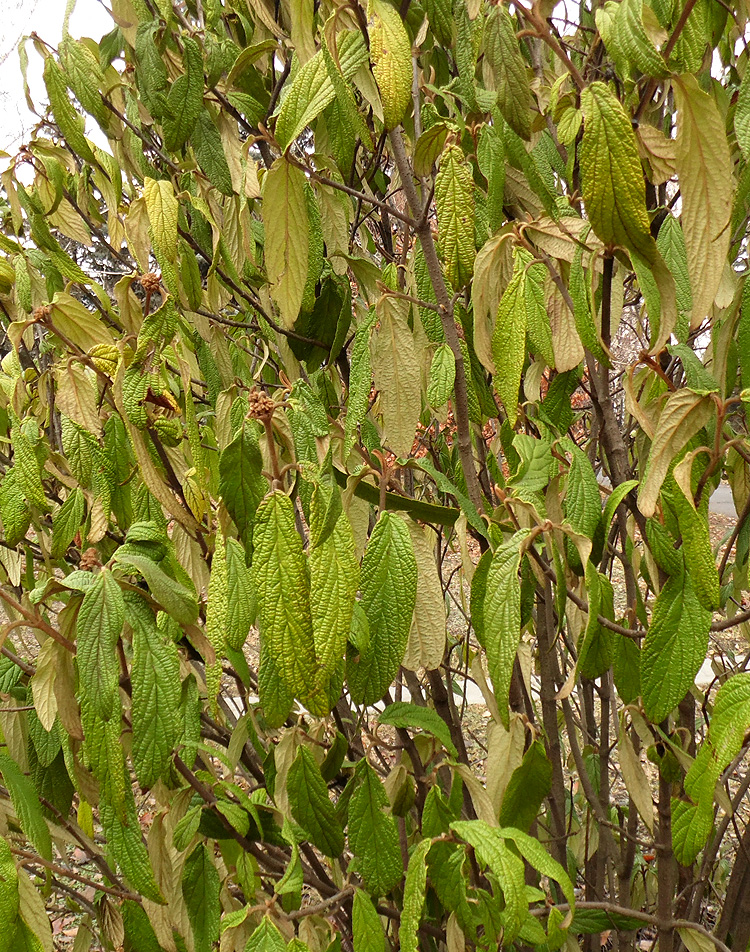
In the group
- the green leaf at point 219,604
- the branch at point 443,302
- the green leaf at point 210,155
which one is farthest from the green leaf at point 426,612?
the green leaf at point 210,155

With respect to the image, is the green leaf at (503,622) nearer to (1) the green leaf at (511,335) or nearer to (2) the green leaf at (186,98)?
(1) the green leaf at (511,335)

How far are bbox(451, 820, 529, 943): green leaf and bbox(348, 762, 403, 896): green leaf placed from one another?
18cm

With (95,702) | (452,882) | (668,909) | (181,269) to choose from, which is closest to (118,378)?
(181,269)

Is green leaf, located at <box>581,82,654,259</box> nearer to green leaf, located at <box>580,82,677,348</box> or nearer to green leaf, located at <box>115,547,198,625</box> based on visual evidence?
green leaf, located at <box>580,82,677,348</box>

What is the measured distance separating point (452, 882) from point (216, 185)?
3.12ft

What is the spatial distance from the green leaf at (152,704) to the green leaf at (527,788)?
1.35 ft

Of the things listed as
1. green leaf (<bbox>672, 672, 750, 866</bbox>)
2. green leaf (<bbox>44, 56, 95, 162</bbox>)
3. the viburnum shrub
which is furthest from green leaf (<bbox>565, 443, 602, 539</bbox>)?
green leaf (<bbox>44, 56, 95, 162</bbox>)

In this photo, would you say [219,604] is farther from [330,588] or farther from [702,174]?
[702,174]

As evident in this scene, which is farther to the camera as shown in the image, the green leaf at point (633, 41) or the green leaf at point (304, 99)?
the green leaf at point (304, 99)

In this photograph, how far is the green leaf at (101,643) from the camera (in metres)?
0.71

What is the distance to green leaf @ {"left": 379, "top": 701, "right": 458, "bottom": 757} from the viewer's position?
946 millimetres

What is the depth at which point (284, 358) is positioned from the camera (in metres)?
1.20

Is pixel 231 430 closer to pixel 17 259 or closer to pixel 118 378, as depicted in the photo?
pixel 118 378

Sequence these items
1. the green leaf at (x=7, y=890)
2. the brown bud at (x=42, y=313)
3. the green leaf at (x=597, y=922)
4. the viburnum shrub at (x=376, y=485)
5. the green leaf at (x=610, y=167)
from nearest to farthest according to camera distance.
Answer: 1. the green leaf at (x=610, y=167)
2. the viburnum shrub at (x=376, y=485)
3. the green leaf at (x=7, y=890)
4. the brown bud at (x=42, y=313)
5. the green leaf at (x=597, y=922)
